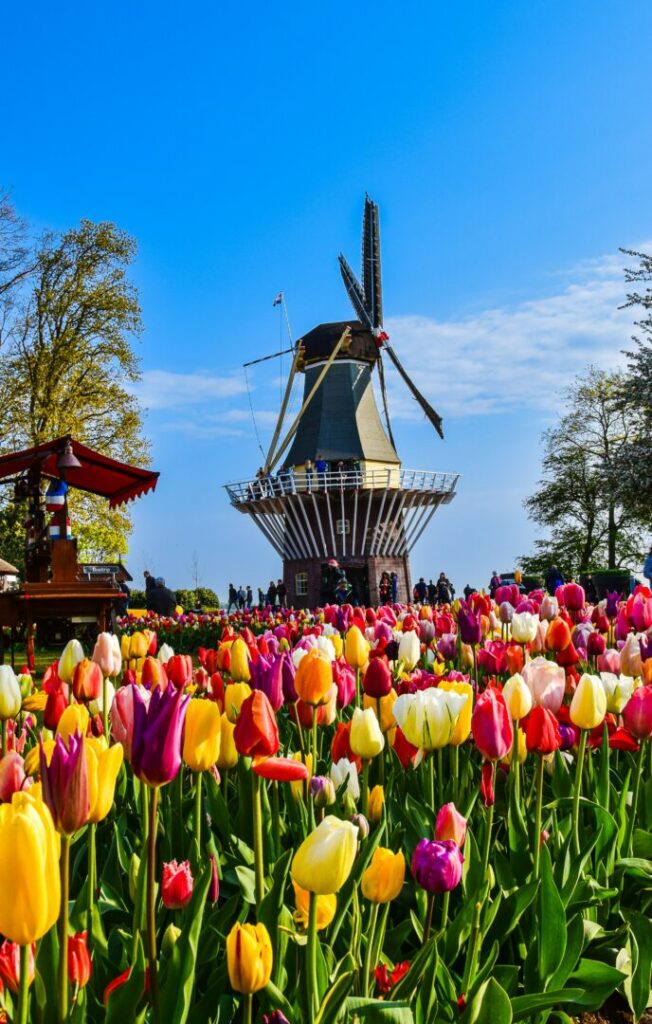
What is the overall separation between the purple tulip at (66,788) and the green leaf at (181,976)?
37 centimetres

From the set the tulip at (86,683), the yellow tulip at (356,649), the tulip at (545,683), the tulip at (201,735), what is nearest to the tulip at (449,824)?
the tulip at (201,735)

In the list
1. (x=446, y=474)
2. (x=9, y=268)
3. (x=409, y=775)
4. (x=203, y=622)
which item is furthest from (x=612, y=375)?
(x=409, y=775)

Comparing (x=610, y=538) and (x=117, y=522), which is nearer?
(x=117, y=522)

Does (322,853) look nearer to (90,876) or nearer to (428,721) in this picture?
(90,876)

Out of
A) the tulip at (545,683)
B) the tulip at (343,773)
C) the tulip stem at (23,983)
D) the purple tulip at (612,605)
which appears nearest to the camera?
the tulip stem at (23,983)

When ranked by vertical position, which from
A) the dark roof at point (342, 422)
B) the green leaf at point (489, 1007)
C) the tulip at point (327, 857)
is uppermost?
the dark roof at point (342, 422)

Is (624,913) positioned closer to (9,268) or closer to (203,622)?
(203,622)

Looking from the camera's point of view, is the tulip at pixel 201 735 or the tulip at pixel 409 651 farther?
the tulip at pixel 409 651

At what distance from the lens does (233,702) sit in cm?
250

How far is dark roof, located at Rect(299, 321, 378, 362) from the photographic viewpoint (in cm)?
3934

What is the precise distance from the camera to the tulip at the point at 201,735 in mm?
1824

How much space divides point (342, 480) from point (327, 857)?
33.9 meters

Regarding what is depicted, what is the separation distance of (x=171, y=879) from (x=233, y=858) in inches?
34.2

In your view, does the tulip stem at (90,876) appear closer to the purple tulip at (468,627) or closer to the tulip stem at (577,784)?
the tulip stem at (577,784)
